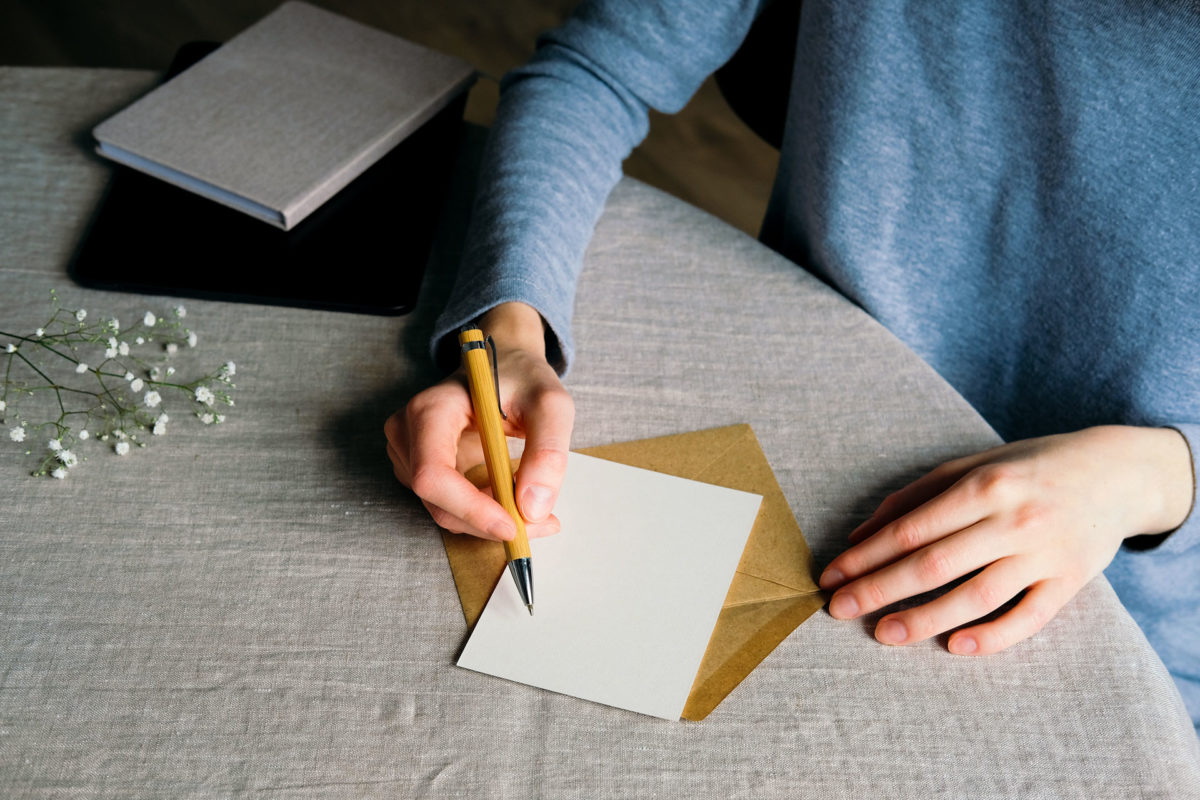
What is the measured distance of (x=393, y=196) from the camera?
2.86 feet

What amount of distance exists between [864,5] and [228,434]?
0.67m

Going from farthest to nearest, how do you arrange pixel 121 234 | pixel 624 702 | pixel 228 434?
pixel 121 234 < pixel 228 434 < pixel 624 702

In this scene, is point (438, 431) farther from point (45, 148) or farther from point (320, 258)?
point (45, 148)

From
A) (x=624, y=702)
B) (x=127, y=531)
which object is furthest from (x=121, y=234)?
(x=624, y=702)

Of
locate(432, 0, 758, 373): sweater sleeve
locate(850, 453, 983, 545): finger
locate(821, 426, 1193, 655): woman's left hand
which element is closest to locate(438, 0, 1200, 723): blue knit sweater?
locate(432, 0, 758, 373): sweater sleeve

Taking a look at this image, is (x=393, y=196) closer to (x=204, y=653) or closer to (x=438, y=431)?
(x=438, y=431)

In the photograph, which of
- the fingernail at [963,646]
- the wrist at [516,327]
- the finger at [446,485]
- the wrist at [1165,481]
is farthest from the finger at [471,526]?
the wrist at [1165,481]

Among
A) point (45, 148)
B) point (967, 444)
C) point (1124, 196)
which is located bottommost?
point (45, 148)

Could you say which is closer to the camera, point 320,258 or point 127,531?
point 127,531

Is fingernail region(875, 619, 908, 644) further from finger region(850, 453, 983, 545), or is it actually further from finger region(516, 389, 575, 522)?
finger region(516, 389, 575, 522)

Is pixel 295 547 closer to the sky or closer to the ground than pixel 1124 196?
closer to the ground

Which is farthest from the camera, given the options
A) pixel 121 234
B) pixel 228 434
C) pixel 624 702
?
pixel 121 234

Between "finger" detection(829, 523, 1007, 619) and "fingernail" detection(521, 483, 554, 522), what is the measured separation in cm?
20

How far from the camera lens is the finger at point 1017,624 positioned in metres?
0.57
